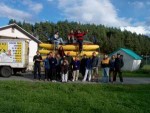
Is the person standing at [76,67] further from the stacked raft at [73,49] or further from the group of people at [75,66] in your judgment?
the stacked raft at [73,49]

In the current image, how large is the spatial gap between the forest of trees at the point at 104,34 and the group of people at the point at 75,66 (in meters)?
67.4

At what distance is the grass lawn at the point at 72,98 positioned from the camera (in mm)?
14789

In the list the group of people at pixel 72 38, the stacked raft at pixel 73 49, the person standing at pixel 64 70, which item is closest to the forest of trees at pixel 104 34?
the stacked raft at pixel 73 49

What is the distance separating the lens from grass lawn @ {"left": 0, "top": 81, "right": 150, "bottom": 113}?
582 inches

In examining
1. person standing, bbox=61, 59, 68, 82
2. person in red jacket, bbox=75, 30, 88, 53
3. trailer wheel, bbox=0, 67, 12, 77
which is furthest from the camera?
trailer wheel, bbox=0, 67, 12, 77

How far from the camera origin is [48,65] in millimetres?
24000

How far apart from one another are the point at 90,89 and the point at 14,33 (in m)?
33.5

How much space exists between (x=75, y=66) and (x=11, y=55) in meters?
5.31

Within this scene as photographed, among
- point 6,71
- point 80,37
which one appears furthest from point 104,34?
point 6,71

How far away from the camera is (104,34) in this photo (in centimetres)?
10625

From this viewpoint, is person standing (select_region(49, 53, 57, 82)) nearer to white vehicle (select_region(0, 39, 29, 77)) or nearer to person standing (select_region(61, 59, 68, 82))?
person standing (select_region(61, 59, 68, 82))

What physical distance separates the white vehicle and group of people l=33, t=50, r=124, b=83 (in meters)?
2.53

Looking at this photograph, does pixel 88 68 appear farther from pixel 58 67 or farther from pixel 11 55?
pixel 11 55

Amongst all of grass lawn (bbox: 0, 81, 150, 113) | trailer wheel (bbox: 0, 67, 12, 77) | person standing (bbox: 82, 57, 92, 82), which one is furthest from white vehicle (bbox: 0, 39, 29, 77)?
grass lawn (bbox: 0, 81, 150, 113)
